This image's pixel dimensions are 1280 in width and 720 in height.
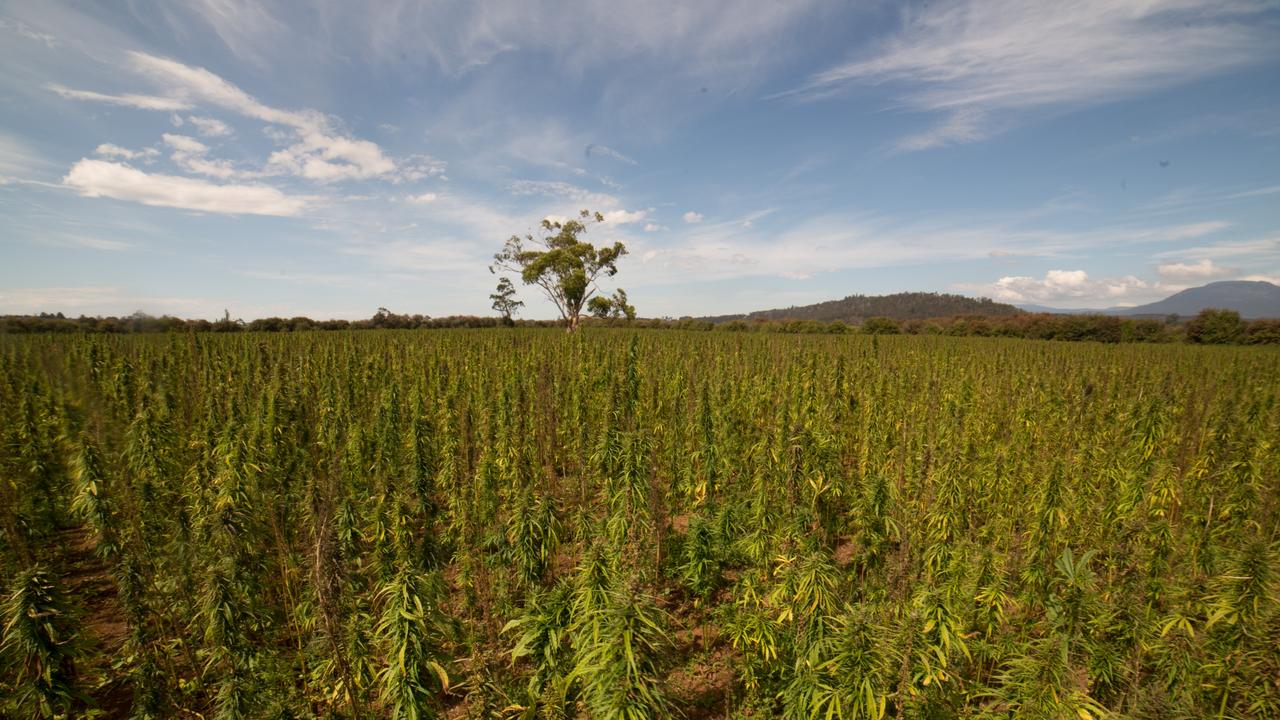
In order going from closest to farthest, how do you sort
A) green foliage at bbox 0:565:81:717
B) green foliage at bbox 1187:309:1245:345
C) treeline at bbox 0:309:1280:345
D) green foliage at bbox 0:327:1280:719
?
green foliage at bbox 0:565:81:717 < green foliage at bbox 0:327:1280:719 < treeline at bbox 0:309:1280:345 < green foliage at bbox 1187:309:1245:345

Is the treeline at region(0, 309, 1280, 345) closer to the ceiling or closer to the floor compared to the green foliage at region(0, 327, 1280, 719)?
closer to the ceiling

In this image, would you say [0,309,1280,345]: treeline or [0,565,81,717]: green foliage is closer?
[0,565,81,717]: green foliage

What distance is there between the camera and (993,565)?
5879 mm

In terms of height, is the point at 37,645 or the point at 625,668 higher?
the point at 37,645

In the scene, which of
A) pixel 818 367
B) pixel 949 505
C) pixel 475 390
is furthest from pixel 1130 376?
pixel 475 390

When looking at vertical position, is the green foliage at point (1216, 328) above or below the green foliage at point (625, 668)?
above

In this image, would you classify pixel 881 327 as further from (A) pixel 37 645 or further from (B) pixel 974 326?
(A) pixel 37 645

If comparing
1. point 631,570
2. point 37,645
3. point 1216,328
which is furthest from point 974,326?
point 37,645

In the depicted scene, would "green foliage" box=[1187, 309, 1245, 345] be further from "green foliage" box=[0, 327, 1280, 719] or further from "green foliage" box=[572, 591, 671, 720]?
"green foliage" box=[572, 591, 671, 720]

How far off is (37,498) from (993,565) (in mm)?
19040

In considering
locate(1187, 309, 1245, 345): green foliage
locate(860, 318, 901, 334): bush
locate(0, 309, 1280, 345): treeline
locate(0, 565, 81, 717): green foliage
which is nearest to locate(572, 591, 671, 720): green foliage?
locate(0, 565, 81, 717): green foliage

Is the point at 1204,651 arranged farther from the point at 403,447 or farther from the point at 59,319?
the point at 59,319

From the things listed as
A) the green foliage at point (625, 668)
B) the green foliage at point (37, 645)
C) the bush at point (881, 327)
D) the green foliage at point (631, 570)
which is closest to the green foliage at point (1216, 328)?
the bush at point (881, 327)

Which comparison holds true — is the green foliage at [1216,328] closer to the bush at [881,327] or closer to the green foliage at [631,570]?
the bush at [881,327]
